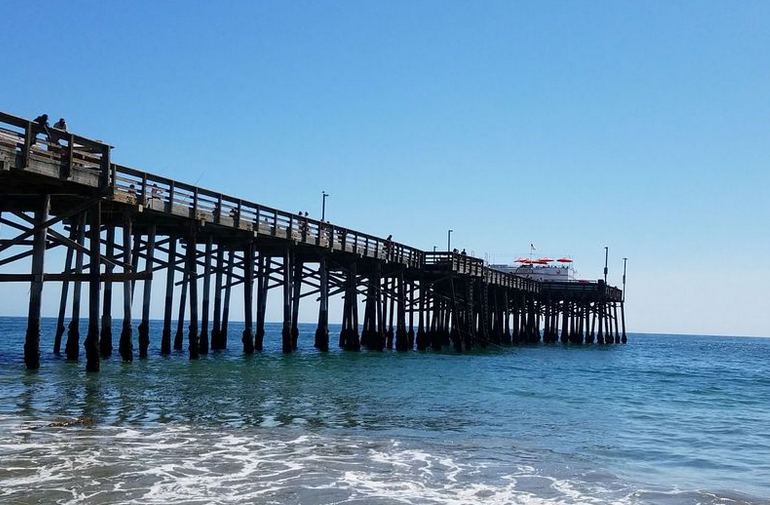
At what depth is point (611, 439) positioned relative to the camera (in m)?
14.8

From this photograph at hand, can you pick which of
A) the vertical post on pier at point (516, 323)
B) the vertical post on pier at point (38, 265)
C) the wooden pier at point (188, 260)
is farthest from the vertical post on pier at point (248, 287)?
the vertical post on pier at point (516, 323)

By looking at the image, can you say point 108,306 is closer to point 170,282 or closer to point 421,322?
point 170,282

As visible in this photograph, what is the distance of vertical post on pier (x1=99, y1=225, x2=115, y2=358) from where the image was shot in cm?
2197

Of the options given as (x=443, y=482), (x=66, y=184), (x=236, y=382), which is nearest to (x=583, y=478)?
(x=443, y=482)

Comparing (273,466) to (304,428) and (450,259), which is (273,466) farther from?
(450,259)

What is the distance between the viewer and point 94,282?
68.4ft

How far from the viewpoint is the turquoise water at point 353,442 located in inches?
372

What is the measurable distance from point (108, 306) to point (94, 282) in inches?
57.6

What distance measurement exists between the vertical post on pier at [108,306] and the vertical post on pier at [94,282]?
0.55 m

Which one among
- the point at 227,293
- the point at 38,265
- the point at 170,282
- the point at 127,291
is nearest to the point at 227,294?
the point at 227,293

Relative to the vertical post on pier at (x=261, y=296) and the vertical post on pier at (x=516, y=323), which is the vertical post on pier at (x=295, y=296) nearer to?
the vertical post on pier at (x=261, y=296)

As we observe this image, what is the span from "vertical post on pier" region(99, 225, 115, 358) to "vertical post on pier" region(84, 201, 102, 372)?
55 cm

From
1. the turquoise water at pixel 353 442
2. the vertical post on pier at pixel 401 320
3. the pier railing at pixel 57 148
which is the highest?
the pier railing at pixel 57 148

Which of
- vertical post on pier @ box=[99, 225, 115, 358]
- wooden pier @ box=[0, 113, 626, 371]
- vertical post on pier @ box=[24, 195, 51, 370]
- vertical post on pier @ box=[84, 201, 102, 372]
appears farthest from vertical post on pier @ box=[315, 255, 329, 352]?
vertical post on pier @ box=[24, 195, 51, 370]
